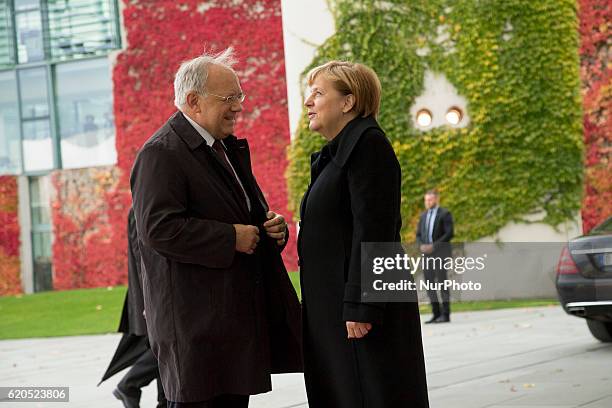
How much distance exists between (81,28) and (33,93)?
2232 mm

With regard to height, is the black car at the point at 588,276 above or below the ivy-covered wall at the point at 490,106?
below

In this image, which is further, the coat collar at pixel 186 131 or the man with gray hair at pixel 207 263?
the coat collar at pixel 186 131

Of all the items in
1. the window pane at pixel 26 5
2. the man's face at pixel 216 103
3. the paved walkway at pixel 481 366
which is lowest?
the paved walkway at pixel 481 366

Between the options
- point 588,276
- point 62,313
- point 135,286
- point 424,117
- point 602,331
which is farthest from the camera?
point 62,313

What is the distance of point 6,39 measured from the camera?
2634 centimetres

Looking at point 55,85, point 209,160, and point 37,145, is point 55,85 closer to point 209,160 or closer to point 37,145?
point 37,145

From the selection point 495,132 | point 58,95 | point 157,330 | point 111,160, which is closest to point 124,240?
point 111,160

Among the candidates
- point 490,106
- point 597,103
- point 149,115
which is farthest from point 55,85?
point 597,103

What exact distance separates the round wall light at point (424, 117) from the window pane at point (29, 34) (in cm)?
1125

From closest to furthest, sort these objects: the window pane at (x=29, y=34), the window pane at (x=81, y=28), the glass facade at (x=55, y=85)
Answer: the window pane at (x=81, y=28) < the glass facade at (x=55, y=85) < the window pane at (x=29, y=34)

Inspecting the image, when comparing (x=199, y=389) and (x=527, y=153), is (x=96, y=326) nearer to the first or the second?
(x=527, y=153)

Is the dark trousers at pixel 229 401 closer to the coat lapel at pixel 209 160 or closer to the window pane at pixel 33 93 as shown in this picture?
the coat lapel at pixel 209 160

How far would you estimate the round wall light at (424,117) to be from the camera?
725 inches

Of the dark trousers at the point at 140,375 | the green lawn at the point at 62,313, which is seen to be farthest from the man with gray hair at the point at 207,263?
the green lawn at the point at 62,313
